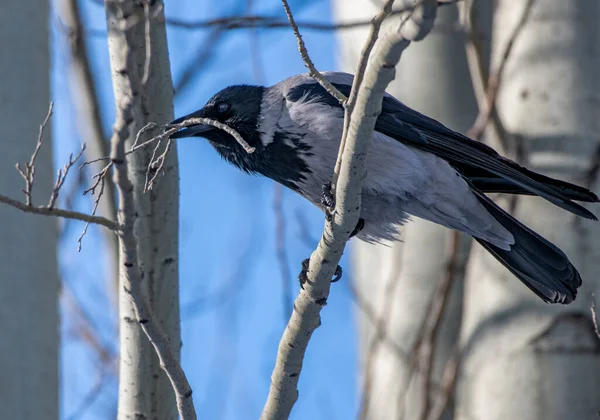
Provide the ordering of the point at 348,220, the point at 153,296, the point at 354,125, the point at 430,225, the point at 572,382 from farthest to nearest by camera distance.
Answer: the point at 430,225 → the point at 572,382 → the point at 153,296 → the point at 348,220 → the point at 354,125

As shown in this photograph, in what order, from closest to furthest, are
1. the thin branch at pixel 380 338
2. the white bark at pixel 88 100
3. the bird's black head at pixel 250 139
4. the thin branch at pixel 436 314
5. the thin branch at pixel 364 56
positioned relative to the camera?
1. the thin branch at pixel 364 56
2. the bird's black head at pixel 250 139
3. the thin branch at pixel 436 314
4. the thin branch at pixel 380 338
5. the white bark at pixel 88 100

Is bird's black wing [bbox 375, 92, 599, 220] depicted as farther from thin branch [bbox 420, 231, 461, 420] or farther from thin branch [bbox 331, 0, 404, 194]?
thin branch [bbox 331, 0, 404, 194]

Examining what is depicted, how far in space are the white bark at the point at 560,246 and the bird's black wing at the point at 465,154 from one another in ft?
1.10

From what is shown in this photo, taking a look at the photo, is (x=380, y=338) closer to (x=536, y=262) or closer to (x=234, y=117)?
(x=536, y=262)

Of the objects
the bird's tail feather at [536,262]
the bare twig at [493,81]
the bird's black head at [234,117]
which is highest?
the bare twig at [493,81]

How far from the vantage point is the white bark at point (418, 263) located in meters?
4.52

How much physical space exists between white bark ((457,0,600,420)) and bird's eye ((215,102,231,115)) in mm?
1315

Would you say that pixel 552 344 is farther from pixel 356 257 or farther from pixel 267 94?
pixel 356 257

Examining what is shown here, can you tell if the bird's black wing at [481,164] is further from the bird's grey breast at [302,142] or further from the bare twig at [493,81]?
the bare twig at [493,81]

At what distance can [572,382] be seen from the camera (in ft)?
10.5

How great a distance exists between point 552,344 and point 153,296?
5.43ft

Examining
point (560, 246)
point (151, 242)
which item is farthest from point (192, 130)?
point (560, 246)

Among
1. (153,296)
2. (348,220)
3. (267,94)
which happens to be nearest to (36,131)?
(153,296)

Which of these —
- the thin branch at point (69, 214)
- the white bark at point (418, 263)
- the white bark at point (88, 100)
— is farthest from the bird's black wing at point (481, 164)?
the white bark at point (88, 100)
